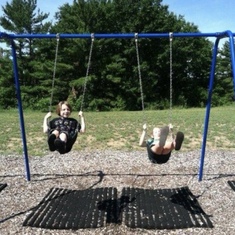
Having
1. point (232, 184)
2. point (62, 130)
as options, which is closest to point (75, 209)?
point (62, 130)

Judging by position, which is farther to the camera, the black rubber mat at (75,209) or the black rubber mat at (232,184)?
A: the black rubber mat at (232,184)

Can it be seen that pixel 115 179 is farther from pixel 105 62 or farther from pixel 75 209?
pixel 105 62

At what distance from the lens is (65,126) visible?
4.89 metres

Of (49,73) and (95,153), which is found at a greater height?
(49,73)

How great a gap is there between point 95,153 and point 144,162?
54.6 inches

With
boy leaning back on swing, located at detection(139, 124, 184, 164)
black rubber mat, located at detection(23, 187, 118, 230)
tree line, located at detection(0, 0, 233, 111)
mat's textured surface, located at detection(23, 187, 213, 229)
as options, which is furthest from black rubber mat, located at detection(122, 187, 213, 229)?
tree line, located at detection(0, 0, 233, 111)

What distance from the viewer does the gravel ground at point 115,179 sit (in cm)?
418

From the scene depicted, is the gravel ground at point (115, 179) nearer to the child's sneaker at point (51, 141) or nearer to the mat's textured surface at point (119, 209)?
the mat's textured surface at point (119, 209)

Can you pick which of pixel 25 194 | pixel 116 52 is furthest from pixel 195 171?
pixel 116 52

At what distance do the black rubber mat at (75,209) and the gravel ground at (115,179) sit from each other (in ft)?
0.36

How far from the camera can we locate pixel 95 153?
800 centimetres

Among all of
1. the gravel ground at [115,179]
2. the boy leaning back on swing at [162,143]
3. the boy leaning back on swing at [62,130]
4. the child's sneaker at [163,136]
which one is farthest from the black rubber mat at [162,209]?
the boy leaning back on swing at [62,130]

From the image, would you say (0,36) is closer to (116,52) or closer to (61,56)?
(61,56)

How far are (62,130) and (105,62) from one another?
1904cm
